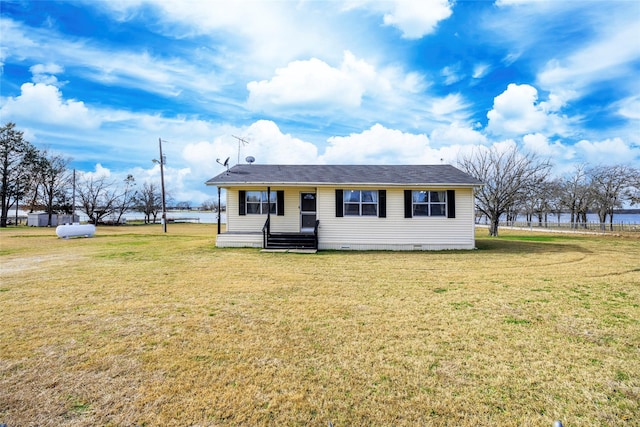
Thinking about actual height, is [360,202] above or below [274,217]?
above

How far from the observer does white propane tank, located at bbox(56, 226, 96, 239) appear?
62.9ft

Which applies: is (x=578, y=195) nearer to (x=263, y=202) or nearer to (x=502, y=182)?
(x=502, y=182)

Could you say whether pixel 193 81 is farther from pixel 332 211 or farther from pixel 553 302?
pixel 553 302

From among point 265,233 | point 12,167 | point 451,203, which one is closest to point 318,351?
point 265,233

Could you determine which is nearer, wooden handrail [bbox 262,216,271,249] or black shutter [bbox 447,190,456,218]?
wooden handrail [bbox 262,216,271,249]

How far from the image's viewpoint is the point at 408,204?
13.8 m

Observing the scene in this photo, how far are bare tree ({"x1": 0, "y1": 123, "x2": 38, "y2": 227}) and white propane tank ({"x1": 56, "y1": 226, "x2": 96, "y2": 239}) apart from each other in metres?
22.6

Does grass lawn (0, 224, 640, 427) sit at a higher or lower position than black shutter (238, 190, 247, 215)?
lower

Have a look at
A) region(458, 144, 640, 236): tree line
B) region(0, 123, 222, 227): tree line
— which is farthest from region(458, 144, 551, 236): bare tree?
region(0, 123, 222, 227): tree line

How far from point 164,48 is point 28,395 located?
1353 cm

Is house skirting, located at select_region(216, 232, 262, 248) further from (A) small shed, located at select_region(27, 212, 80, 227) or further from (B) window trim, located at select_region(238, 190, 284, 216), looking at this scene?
(A) small shed, located at select_region(27, 212, 80, 227)

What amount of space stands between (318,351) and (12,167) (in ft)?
150

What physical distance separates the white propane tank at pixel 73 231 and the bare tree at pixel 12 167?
22.6m

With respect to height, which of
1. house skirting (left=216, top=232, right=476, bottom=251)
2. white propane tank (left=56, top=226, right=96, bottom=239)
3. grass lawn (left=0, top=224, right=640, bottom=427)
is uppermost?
white propane tank (left=56, top=226, right=96, bottom=239)
